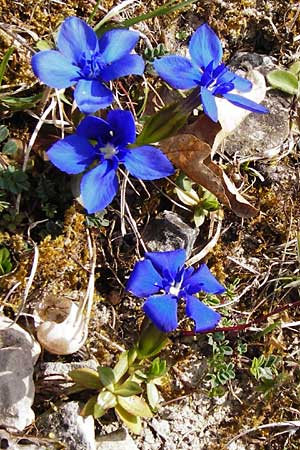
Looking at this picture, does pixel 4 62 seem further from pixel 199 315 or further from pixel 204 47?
pixel 199 315

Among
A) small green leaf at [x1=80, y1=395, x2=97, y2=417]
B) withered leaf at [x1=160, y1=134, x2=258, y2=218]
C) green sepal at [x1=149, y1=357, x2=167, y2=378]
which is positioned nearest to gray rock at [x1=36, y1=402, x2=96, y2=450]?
small green leaf at [x1=80, y1=395, x2=97, y2=417]

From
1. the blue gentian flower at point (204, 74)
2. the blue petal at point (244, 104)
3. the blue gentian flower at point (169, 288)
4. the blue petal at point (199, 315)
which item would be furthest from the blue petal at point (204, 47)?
the blue petal at point (199, 315)

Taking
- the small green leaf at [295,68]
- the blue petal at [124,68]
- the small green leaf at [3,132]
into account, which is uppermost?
the blue petal at [124,68]

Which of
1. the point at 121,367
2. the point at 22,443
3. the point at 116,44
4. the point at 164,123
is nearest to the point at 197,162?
the point at 164,123

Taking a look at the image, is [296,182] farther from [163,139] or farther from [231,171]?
[163,139]

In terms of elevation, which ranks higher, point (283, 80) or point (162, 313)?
point (283, 80)

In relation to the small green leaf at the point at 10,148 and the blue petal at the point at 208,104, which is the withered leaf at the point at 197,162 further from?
the small green leaf at the point at 10,148

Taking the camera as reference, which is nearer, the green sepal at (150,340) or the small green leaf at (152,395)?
the green sepal at (150,340)
